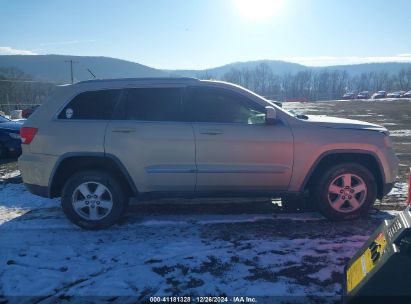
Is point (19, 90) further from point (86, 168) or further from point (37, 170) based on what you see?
point (86, 168)

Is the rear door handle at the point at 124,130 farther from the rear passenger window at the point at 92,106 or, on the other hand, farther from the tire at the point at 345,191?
the tire at the point at 345,191

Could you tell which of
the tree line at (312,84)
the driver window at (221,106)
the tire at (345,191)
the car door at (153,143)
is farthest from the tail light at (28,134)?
the tree line at (312,84)

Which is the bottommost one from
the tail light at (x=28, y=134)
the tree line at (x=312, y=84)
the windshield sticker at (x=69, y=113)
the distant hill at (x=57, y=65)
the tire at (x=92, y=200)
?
the tire at (x=92, y=200)

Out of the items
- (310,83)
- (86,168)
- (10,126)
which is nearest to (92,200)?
(86,168)

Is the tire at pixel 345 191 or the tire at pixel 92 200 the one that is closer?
the tire at pixel 92 200

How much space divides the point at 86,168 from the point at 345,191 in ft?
11.1

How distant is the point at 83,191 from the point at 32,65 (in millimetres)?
192864

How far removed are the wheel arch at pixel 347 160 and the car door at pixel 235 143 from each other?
0.36m

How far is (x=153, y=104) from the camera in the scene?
4.80 m

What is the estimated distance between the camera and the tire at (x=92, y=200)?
4.70 m

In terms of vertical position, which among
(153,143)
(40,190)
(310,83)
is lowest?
(40,190)

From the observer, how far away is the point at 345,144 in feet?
15.6

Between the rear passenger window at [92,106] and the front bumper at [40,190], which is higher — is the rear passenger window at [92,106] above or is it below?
above

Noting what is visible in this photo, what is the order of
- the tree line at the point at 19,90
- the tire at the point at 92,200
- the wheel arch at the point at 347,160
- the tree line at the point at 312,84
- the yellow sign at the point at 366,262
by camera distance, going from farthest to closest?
1. the tree line at the point at 312,84
2. the tree line at the point at 19,90
3. the wheel arch at the point at 347,160
4. the tire at the point at 92,200
5. the yellow sign at the point at 366,262
